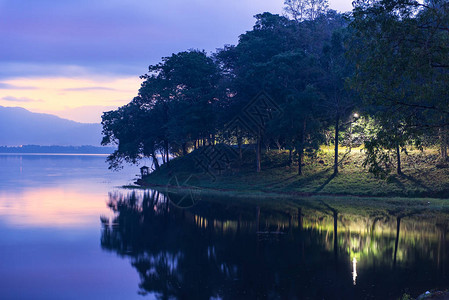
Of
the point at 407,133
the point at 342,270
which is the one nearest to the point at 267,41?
the point at 407,133

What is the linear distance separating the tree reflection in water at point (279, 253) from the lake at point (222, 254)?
4cm

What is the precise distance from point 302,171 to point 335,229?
2850cm

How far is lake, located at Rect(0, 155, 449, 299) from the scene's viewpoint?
49.1 ft

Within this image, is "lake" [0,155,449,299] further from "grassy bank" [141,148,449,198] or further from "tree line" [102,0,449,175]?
"grassy bank" [141,148,449,198]

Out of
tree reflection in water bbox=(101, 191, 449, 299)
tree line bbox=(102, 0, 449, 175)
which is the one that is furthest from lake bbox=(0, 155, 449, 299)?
tree line bbox=(102, 0, 449, 175)

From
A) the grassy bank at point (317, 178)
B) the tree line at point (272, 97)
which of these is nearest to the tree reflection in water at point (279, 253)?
the tree line at point (272, 97)

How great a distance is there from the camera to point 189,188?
54500mm

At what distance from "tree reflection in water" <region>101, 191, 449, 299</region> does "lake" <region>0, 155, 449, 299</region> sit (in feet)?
0.14

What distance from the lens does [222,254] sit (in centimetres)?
1977

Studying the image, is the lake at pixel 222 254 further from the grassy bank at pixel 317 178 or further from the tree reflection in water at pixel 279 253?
the grassy bank at pixel 317 178

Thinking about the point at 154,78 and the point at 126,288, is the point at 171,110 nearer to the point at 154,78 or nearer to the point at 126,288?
the point at 154,78

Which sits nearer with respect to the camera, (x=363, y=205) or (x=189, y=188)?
(x=363, y=205)

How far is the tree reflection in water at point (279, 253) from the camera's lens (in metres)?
14.9

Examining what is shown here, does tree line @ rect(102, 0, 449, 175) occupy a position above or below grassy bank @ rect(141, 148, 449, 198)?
above
